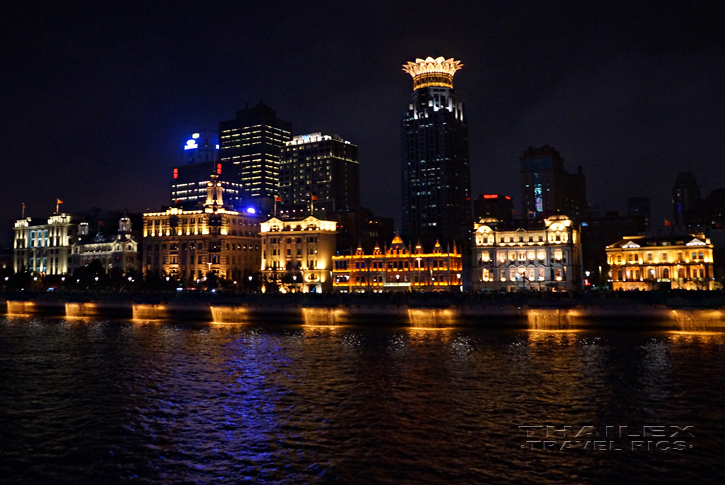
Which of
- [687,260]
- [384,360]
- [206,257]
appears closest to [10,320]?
[206,257]

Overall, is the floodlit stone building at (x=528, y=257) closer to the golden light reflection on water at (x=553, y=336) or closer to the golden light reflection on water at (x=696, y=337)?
the golden light reflection on water at (x=553, y=336)

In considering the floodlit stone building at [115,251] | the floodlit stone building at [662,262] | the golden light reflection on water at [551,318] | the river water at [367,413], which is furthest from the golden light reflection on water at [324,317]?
the floodlit stone building at [115,251]

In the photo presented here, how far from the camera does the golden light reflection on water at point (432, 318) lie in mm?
86000

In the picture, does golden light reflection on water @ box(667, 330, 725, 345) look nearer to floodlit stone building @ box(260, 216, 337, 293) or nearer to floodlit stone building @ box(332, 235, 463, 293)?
floodlit stone building @ box(332, 235, 463, 293)

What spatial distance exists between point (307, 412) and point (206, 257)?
144 m

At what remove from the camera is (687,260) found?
137375mm

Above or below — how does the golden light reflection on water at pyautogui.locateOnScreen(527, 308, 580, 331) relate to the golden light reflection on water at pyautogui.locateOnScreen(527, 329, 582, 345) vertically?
above

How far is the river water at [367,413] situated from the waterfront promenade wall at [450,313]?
11511 mm

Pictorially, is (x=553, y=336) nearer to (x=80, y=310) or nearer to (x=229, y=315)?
(x=229, y=315)

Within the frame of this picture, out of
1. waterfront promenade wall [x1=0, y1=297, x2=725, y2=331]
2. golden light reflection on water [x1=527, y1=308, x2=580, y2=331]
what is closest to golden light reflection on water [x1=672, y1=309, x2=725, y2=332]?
waterfront promenade wall [x1=0, y1=297, x2=725, y2=331]

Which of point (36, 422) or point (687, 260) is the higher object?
point (687, 260)

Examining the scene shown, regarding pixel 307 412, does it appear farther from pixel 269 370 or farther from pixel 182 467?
pixel 269 370

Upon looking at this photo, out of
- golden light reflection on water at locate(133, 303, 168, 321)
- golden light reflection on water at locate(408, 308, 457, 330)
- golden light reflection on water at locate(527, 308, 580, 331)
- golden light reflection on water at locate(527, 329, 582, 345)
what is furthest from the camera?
golden light reflection on water at locate(133, 303, 168, 321)

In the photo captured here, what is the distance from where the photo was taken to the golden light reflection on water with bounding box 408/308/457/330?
86000 millimetres
